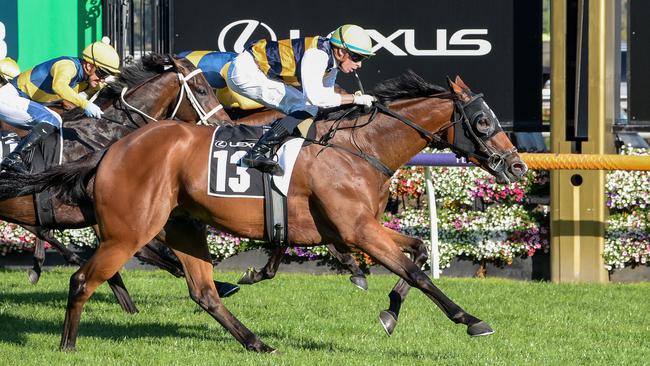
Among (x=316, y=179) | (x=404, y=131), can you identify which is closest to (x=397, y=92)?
(x=404, y=131)

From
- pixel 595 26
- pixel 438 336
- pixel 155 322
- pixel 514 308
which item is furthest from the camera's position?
pixel 595 26

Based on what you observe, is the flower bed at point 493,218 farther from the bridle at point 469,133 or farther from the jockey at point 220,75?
the bridle at point 469,133

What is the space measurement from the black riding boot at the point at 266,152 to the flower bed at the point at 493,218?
3.57 meters

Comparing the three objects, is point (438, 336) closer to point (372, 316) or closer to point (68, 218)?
point (372, 316)

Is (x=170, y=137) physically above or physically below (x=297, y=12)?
below

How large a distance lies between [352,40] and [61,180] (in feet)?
5.67

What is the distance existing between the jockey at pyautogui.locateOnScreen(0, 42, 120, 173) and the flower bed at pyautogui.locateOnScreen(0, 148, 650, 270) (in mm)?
2165

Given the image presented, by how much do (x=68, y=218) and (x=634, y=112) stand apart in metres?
4.73

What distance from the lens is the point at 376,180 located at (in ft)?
20.9

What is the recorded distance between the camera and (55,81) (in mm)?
7875

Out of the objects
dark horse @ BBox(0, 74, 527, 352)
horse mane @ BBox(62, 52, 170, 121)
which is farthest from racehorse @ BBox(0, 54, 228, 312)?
dark horse @ BBox(0, 74, 527, 352)

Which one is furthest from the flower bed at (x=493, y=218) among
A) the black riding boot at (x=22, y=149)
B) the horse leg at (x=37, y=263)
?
the black riding boot at (x=22, y=149)

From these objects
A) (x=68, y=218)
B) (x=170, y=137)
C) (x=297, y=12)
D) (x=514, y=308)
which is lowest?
(x=514, y=308)

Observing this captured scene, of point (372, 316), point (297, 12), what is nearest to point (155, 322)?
point (372, 316)
